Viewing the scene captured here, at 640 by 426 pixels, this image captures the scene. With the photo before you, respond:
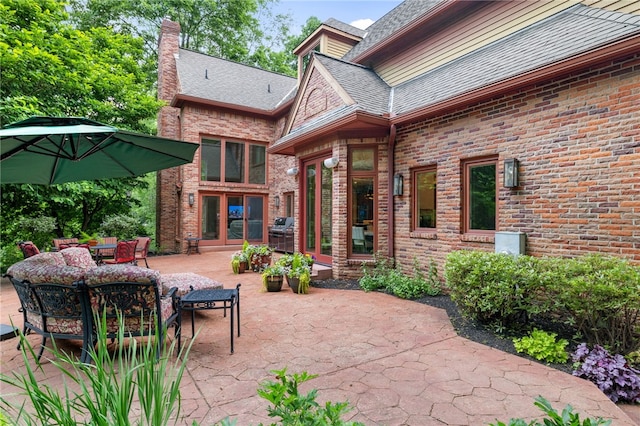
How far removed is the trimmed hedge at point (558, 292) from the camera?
3258 millimetres

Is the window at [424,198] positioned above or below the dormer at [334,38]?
below

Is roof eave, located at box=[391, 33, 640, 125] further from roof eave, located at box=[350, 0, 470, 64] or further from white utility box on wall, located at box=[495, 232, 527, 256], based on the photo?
roof eave, located at box=[350, 0, 470, 64]

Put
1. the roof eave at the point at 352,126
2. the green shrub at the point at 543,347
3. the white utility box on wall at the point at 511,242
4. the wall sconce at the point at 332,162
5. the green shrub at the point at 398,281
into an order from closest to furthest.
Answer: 1. the green shrub at the point at 543,347
2. the white utility box on wall at the point at 511,242
3. the green shrub at the point at 398,281
4. the roof eave at the point at 352,126
5. the wall sconce at the point at 332,162

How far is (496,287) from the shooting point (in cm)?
399

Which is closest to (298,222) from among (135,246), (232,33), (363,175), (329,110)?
(363,175)

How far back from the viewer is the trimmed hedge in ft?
10.7

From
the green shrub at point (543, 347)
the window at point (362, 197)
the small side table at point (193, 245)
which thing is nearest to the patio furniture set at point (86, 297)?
the green shrub at point (543, 347)

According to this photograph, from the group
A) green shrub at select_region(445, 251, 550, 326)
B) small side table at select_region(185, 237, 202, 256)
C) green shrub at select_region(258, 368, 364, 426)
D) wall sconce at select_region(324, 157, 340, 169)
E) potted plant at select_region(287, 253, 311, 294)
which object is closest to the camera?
green shrub at select_region(258, 368, 364, 426)

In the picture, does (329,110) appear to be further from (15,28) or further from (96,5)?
(96,5)

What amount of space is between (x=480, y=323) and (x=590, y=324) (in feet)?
3.92

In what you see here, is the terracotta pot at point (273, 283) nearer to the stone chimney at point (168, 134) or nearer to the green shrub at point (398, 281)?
the green shrub at point (398, 281)

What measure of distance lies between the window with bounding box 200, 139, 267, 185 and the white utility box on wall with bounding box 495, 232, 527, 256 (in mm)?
10214

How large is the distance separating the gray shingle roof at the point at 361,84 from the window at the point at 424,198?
1564 millimetres

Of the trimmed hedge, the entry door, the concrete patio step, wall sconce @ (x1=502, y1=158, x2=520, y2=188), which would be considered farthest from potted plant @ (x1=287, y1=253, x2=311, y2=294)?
wall sconce @ (x1=502, y1=158, x2=520, y2=188)
